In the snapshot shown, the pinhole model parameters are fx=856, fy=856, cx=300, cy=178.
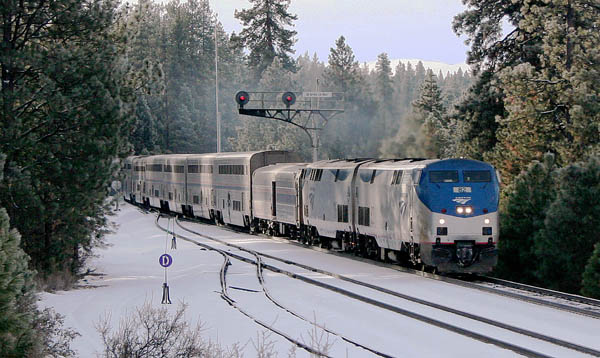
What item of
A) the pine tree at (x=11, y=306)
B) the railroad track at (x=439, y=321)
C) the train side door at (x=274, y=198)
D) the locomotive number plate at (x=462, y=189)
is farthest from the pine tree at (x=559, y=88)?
the pine tree at (x=11, y=306)

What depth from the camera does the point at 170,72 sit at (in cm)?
12262

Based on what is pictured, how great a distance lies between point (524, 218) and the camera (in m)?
28.2

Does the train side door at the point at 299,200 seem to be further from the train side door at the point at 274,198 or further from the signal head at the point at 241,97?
the signal head at the point at 241,97

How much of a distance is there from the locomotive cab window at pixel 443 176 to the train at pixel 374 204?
3 centimetres

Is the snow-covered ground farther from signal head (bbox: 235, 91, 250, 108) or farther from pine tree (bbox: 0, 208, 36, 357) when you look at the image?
signal head (bbox: 235, 91, 250, 108)

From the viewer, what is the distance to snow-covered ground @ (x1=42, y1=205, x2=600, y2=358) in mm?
14125

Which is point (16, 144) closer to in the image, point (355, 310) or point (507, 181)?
point (355, 310)

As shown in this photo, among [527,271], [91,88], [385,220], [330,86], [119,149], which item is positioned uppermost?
[330,86]

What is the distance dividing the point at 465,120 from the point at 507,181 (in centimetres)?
675

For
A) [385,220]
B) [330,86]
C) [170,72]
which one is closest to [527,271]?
[385,220]

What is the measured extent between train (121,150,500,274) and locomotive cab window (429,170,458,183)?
3 centimetres

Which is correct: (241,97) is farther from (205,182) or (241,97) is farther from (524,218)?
(524,218)

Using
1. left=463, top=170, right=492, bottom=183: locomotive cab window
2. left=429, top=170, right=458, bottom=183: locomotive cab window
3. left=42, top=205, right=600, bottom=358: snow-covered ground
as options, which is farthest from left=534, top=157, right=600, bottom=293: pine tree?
left=42, top=205, right=600, bottom=358: snow-covered ground

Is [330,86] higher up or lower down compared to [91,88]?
higher up
